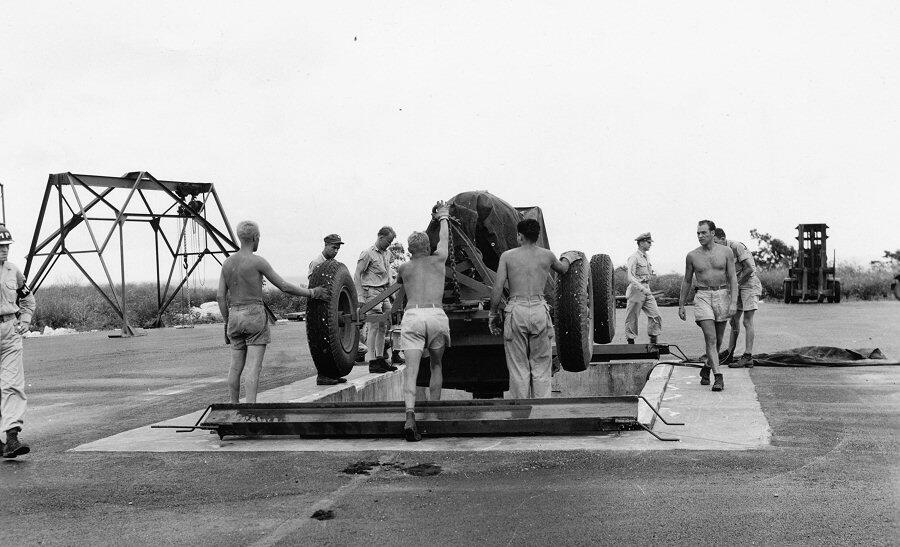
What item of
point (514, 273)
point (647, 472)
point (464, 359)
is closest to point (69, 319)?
point (464, 359)

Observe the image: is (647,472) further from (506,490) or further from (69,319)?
(69,319)

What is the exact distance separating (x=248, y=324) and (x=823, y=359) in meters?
8.47

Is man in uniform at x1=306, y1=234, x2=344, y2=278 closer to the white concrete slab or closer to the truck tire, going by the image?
the white concrete slab

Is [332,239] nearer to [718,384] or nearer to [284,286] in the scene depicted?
[284,286]

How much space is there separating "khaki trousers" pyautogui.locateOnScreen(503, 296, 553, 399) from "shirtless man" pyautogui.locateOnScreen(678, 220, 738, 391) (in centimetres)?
262

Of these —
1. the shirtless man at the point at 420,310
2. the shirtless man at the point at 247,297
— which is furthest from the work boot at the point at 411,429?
the shirtless man at the point at 247,297

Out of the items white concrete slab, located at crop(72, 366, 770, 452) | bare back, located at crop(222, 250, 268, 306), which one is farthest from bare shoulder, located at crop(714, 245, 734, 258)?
bare back, located at crop(222, 250, 268, 306)

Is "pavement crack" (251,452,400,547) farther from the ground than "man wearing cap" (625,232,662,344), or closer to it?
closer to it

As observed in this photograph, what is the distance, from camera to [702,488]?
19.1 ft

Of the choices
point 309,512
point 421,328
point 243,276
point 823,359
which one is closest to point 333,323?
point 243,276

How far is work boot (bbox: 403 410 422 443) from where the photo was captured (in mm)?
7586

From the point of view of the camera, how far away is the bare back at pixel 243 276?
8.16 meters

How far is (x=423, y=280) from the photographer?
7863 millimetres

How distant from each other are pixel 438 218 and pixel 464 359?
2.22 m
